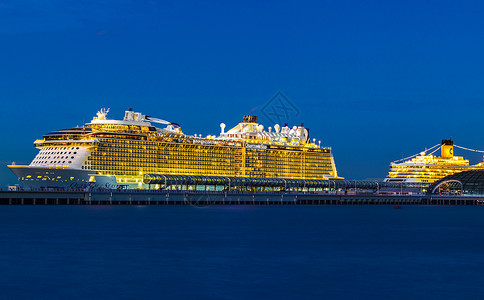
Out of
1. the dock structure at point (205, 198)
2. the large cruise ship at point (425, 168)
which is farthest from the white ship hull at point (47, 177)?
the large cruise ship at point (425, 168)

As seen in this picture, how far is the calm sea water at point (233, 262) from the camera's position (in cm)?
3625

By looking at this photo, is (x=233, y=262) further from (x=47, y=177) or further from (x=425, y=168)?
(x=425, y=168)

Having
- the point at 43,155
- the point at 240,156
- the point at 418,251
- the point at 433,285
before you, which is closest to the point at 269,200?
the point at 240,156

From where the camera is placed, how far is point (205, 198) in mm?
132125

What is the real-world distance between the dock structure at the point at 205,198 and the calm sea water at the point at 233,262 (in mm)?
37516

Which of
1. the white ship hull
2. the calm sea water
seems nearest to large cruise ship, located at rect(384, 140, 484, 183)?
the white ship hull

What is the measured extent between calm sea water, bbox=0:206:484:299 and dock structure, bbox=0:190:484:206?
37.5 m

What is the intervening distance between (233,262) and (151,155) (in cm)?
9228

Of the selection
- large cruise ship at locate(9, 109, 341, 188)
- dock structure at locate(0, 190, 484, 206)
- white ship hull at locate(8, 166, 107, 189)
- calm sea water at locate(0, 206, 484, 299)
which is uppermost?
large cruise ship at locate(9, 109, 341, 188)

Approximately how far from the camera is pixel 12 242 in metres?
54.5

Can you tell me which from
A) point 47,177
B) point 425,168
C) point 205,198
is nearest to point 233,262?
point 47,177

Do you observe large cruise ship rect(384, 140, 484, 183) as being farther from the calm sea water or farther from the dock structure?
the calm sea water

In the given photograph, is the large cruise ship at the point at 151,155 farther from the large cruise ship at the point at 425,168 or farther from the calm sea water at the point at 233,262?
the calm sea water at the point at 233,262

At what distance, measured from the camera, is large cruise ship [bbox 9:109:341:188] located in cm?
12669
